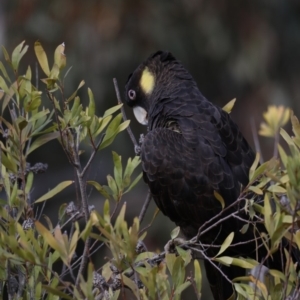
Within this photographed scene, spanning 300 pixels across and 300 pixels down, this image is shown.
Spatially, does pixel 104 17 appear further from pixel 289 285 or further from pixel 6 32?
pixel 289 285

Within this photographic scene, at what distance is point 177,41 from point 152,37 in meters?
0.20

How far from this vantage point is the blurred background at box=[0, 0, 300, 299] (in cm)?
536

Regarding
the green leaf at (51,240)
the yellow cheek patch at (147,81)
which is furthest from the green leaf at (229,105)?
the green leaf at (51,240)

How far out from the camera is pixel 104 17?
17.6ft

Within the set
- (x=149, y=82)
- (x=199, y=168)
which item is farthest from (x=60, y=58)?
(x=149, y=82)

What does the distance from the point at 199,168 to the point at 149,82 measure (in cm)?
65

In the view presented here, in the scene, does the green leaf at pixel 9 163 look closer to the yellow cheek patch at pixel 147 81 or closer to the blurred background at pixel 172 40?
the yellow cheek patch at pixel 147 81

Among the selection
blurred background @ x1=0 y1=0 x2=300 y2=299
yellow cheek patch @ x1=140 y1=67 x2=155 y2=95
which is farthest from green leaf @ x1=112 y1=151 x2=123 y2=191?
blurred background @ x1=0 y1=0 x2=300 y2=299

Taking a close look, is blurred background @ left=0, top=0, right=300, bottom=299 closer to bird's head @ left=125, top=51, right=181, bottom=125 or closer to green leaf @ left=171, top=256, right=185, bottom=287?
bird's head @ left=125, top=51, right=181, bottom=125

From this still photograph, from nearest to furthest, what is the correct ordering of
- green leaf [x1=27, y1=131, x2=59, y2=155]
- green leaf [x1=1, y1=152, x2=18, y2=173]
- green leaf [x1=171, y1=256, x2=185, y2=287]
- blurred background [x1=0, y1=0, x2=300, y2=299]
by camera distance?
green leaf [x1=171, y1=256, x2=185, y2=287], green leaf [x1=1, y1=152, x2=18, y2=173], green leaf [x1=27, y1=131, x2=59, y2=155], blurred background [x1=0, y1=0, x2=300, y2=299]

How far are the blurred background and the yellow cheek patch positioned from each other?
2.43m

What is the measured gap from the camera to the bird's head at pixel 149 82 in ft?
9.02

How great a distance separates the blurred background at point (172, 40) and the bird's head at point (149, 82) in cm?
233

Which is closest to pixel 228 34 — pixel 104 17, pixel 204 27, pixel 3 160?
pixel 204 27
